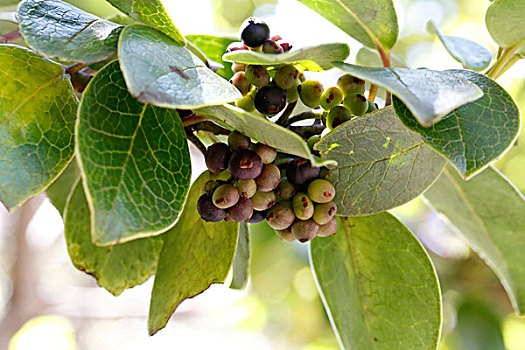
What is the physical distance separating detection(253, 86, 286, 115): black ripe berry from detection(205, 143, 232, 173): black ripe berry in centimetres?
6

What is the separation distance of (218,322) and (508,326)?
173cm

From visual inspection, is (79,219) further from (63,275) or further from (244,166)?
(63,275)

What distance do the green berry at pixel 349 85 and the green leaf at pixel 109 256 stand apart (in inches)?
11.2

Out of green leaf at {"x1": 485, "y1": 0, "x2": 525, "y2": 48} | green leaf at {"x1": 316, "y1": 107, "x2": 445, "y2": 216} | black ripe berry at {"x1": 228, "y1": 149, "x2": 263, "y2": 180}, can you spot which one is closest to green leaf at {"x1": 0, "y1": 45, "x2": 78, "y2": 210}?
black ripe berry at {"x1": 228, "y1": 149, "x2": 263, "y2": 180}

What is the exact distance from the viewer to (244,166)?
0.49m

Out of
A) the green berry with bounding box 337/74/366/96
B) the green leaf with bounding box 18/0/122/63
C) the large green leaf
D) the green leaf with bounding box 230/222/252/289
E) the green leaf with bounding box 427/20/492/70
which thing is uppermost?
the large green leaf

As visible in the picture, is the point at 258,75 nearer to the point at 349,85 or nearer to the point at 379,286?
the point at 349,85

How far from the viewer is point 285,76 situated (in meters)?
0.55

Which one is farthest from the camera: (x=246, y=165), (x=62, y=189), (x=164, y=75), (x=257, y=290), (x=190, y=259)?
(x=257, y=290)

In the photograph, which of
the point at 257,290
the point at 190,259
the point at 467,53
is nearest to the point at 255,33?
the point at 190,259

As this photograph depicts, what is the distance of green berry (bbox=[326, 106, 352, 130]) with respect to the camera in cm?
55

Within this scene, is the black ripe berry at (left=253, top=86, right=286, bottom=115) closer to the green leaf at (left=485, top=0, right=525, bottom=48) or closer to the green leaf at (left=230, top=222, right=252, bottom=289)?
the green leaf at (left=230, top=222, right=252, bottom=289)

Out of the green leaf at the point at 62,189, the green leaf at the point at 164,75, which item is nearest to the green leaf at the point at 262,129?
the green leaf at the point at 164,75

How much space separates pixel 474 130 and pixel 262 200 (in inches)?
8.7
